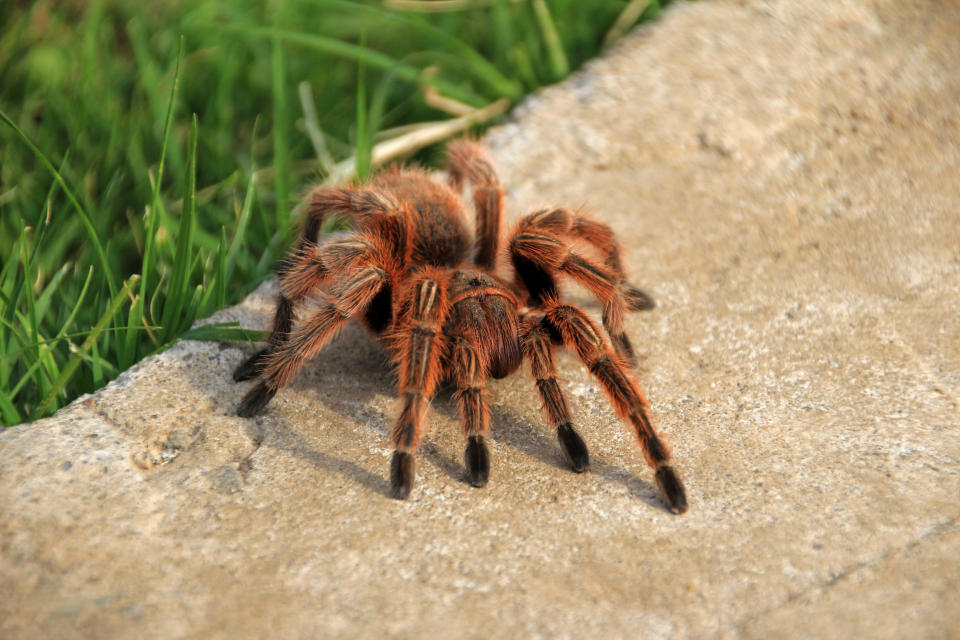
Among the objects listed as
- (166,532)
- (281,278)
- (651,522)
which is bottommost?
(651,522)

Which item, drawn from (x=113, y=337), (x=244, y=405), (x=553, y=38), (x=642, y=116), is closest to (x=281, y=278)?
(x=244, y=405)

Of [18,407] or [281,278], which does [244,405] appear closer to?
[281,278]

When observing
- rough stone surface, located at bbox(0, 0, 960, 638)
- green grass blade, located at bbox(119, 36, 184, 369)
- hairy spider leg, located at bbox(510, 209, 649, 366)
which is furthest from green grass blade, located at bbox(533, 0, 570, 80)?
green grass blade, located at bbox(119, 36, 184, 369)

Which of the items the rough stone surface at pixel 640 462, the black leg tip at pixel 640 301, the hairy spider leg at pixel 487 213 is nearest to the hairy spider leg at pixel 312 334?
the rough stone surface at pixel 640 462

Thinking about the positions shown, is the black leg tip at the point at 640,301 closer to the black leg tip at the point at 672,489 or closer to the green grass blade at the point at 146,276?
the black leg tip at the point at 672,489

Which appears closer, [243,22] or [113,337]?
[113,337]

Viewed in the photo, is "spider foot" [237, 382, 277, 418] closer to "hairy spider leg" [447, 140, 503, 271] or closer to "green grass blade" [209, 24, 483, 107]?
"hairy spider leg" [447, 140, 503, 271]

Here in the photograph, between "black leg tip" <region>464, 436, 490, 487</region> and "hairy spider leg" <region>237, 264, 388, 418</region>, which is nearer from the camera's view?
"black leg tip" <region>464, 436, 490, 487</region>

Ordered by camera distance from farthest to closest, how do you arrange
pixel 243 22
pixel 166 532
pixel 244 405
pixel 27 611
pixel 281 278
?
pixel 243 22, pixel 281 278, pixel 244 405, pixel 166 532, pixel 27 611
